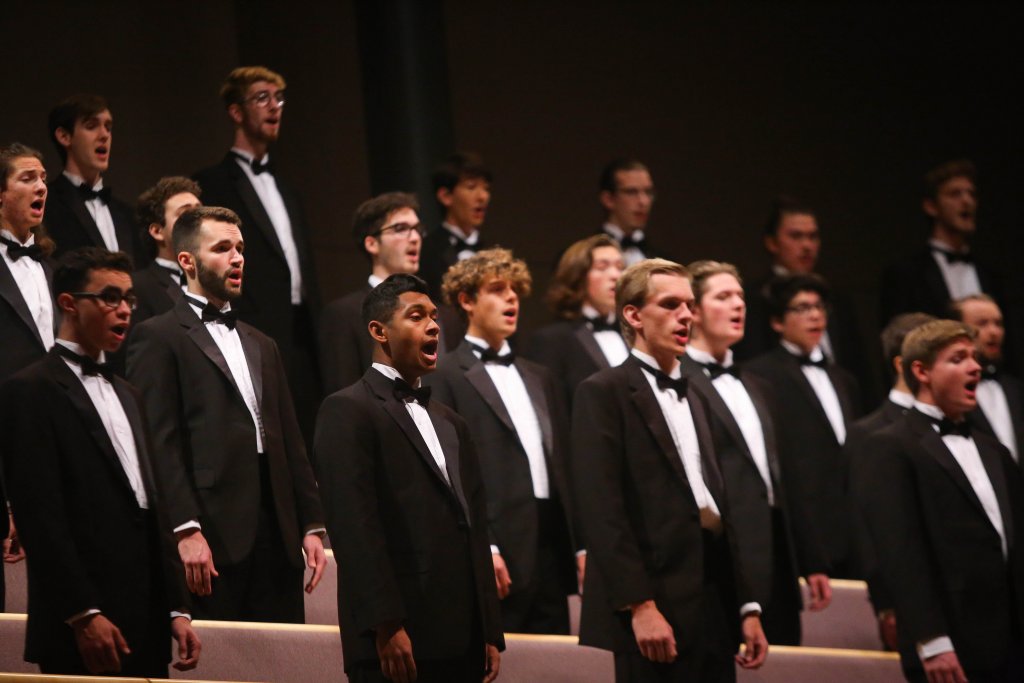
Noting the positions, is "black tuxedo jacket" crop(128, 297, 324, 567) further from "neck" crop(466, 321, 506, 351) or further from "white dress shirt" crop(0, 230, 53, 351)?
"neck" crop(466, 321, 506, 351)

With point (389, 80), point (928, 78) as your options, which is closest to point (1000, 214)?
point (928, 78)

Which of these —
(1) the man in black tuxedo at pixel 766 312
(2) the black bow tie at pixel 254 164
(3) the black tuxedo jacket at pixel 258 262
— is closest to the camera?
(3) the black tuxedo jacket at pixel 258 262

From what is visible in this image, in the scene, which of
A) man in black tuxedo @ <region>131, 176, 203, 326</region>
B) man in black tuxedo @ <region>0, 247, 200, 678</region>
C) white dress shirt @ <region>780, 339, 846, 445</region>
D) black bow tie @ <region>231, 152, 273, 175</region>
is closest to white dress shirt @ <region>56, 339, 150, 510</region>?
man in black tuxedo @ <region>0, 247, 200, 678</region>

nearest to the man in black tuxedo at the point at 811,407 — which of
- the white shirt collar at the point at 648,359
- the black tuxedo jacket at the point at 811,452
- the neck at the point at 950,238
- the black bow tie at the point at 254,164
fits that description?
the black tuxedo jacket at the point at 811,452

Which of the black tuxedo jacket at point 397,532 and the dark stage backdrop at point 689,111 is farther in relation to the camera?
the dark stage backdrop at point 689,111

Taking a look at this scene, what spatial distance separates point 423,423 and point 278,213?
2.18 meters

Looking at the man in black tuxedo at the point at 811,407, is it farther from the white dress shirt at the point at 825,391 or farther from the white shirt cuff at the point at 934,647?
the white shirt cuff at the point at 934,647

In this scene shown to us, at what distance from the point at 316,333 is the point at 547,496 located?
52.1 inches

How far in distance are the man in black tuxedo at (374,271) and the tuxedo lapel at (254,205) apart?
334 millimetres

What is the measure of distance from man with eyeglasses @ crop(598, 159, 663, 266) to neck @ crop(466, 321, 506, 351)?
5.59 ft

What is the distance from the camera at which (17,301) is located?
4828mm

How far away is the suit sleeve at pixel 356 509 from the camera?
3.88m

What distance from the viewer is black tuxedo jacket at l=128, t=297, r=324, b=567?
462 centimetres

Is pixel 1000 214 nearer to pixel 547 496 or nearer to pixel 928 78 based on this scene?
pixel 928 78
